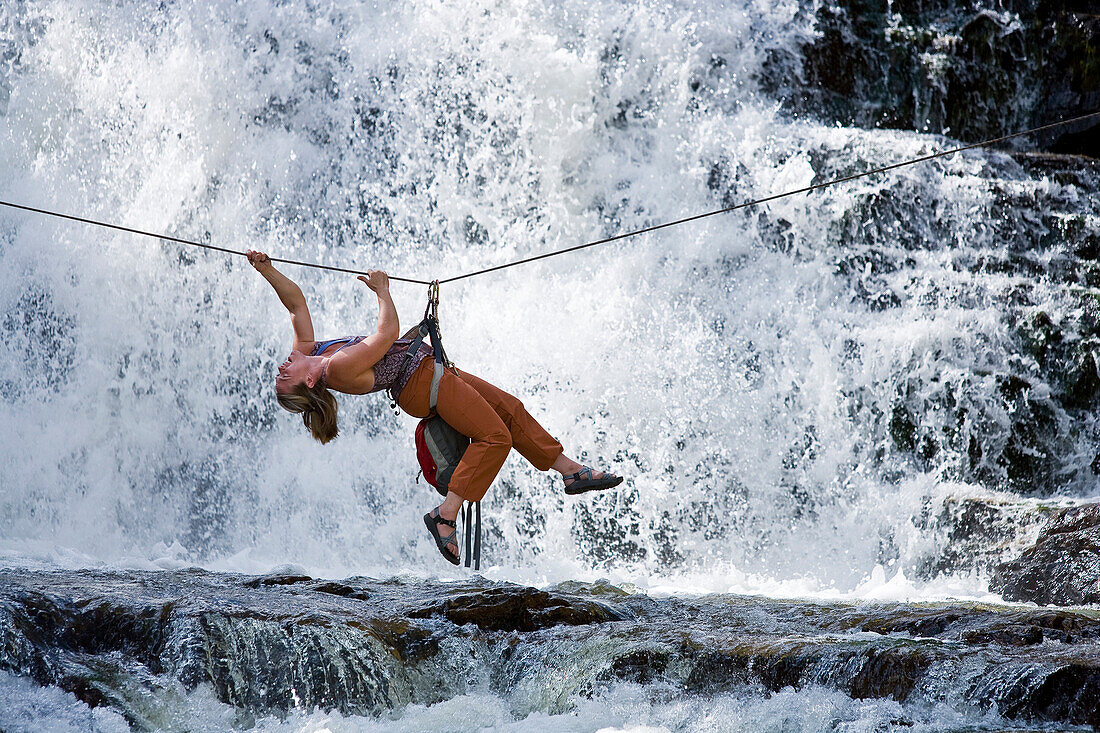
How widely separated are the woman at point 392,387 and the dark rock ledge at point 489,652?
0.60 metres

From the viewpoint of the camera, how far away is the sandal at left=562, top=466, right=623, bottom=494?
6.10 metres

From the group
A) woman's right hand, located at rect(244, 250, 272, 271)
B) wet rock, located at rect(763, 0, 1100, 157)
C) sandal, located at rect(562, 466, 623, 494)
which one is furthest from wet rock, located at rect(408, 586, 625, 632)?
wet rock, located at rect(763, 0, 1100, 157)

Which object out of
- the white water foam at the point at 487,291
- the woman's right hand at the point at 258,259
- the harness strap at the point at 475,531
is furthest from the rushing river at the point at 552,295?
the woman's right hand at the point at 258,259

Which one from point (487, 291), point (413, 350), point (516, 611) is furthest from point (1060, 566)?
point (487, 291)

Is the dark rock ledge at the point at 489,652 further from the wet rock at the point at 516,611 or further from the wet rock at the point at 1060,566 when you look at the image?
the wet rock at the point at 1060,566

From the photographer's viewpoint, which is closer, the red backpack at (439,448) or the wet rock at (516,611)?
the red backpack at (439,448)

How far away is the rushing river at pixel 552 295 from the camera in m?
10.8

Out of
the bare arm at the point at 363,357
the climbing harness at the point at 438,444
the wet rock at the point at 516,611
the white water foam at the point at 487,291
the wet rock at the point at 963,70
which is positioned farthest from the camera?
the wet rock at the point at 963,70

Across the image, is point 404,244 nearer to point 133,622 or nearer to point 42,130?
point 42,130

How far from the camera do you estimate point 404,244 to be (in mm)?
13289

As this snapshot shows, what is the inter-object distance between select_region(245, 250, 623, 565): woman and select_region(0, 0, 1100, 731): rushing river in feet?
11.7

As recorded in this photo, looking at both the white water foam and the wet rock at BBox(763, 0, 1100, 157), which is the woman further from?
the wet rock at BBox(763, 0, 1100, 157)

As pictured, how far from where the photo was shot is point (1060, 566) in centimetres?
856

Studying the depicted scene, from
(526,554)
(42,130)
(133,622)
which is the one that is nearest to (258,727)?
(133,622)
